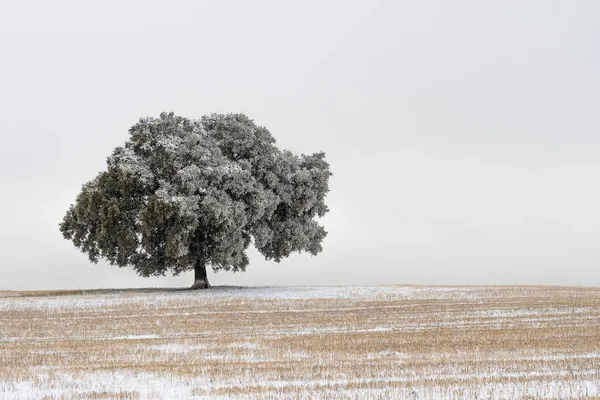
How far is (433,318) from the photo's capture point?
1248 inches

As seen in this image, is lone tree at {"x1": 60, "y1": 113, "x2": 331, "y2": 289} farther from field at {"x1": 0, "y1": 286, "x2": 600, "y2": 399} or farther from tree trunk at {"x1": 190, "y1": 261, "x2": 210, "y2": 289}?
field at {"x1": 0, "y1": 286, "x2": 600, "y2": 399}

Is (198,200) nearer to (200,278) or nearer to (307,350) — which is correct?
(200,278)

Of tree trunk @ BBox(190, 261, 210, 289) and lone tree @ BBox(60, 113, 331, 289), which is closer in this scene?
lone tree @ BBox(60, 113, 331, 289)

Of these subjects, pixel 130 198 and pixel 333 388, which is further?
pixel 130 198

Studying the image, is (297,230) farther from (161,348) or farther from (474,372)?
(474,372)

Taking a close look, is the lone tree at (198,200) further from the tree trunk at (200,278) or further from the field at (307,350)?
the field at (307,350)

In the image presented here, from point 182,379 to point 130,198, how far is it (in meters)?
36.0

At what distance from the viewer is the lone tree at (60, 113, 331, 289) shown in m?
48.8

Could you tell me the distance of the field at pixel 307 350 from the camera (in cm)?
1584

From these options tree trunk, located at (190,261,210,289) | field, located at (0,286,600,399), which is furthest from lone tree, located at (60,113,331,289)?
field, located at (0,286,600,399)

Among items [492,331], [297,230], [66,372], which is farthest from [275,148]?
[66,372]

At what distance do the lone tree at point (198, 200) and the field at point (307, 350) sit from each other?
891 centimetres

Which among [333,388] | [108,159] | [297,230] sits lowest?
[333,388]

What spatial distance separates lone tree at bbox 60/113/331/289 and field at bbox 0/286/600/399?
8.91m
